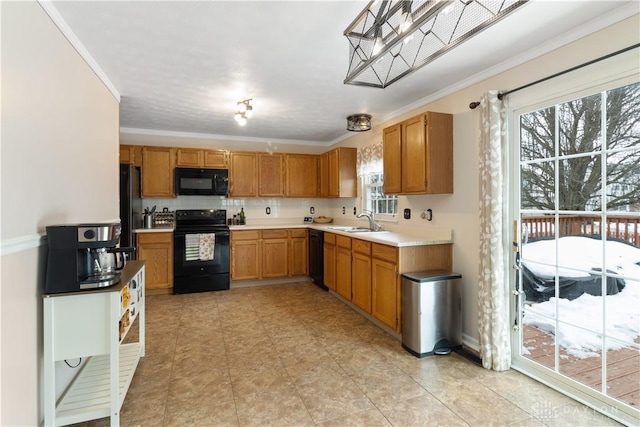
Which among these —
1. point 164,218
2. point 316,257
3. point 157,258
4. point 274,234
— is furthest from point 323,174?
point 157,258

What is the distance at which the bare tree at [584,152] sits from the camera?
1.90 meters

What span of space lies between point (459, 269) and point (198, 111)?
344cm

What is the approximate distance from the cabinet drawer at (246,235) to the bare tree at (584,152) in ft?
12.0

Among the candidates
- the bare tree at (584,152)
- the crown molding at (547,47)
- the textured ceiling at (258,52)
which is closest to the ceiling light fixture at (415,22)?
the textured ceiling at (258,52)

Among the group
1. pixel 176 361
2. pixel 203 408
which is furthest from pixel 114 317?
pixel 176 361

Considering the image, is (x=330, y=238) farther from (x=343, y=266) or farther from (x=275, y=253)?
(x=275, y=253)

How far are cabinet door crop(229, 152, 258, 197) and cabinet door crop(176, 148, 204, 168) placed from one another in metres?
0.47

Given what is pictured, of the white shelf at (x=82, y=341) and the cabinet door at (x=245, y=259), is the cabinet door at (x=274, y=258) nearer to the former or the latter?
the cabinet door at (x=245, y=259)

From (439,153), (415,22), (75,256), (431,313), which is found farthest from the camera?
(439,153)

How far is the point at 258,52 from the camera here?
242cm

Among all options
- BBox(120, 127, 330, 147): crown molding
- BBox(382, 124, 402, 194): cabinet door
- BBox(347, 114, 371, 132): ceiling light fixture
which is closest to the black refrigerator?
BBox(120, 127, 330, 147): crown molding

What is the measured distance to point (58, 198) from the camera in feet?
6.48

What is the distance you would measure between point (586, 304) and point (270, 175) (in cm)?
442

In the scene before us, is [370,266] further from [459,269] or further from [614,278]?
[614,278]
